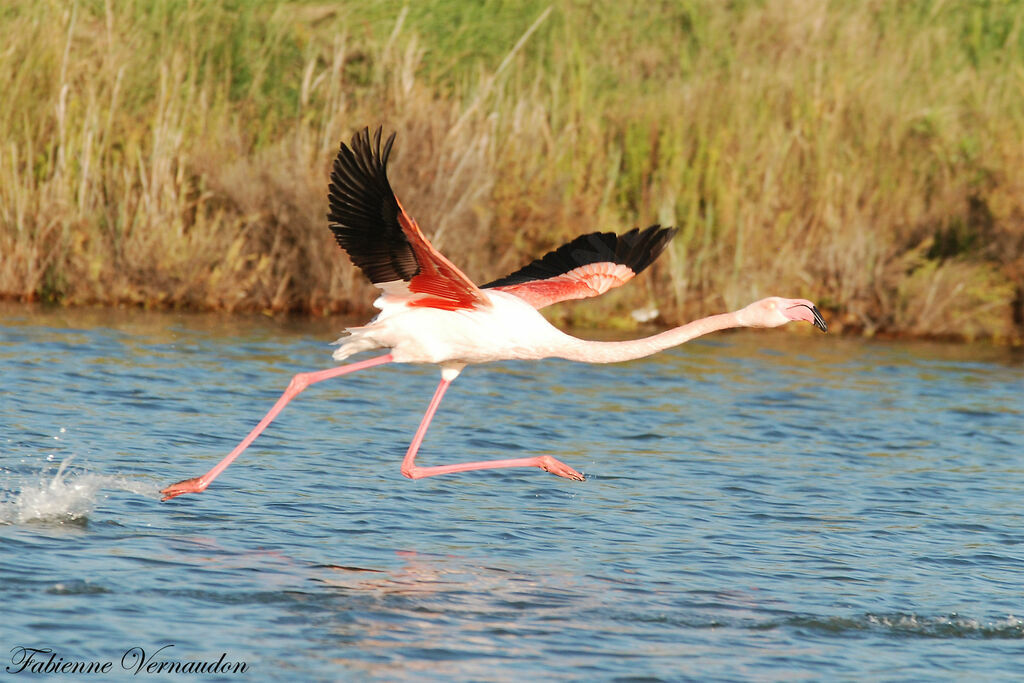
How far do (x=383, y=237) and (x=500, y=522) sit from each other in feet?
5.65

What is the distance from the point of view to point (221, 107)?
1420 centimetres

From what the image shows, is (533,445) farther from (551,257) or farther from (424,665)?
(424,665)

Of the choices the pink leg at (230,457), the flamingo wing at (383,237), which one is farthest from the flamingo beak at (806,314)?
the pink leg at (230,457)

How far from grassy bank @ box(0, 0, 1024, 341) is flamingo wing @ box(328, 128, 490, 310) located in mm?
6457

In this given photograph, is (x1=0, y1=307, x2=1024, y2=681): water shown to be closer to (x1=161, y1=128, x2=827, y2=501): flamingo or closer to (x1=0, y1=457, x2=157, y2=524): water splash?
(x1=0, y1=457, x2=157, y2=524): water splash

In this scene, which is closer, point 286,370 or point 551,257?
point 551,257

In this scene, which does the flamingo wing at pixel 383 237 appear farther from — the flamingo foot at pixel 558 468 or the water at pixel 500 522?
the water at pixel 500 522

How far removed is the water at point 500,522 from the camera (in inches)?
220

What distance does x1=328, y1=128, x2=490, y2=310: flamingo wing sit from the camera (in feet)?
21.1

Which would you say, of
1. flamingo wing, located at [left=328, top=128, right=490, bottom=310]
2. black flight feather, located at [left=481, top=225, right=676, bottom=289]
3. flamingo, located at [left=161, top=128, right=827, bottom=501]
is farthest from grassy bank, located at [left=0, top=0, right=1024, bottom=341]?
flamingo wing, located at [left=328, top=128, right=490, bottom=310]

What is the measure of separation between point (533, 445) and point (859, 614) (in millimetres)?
3806

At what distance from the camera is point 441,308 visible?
7.53 metres

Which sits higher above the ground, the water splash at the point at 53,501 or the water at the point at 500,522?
the water splash at the point at 53,501

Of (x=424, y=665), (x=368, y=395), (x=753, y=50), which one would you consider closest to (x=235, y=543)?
(x=424, y=665)
